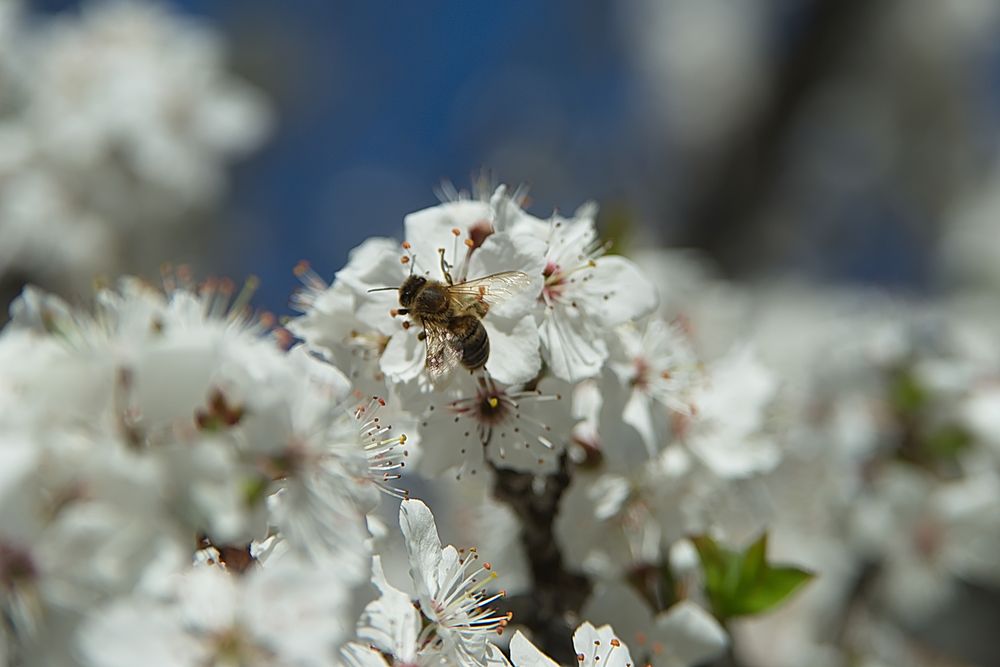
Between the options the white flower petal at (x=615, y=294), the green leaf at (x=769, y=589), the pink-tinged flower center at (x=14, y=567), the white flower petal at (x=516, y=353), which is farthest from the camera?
the green leaf at (x=769, y=589)

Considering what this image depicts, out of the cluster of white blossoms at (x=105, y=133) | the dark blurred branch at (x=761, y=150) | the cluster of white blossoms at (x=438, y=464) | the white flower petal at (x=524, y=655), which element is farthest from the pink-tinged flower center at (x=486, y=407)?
the dark blurred branch at (x=761, y=150)

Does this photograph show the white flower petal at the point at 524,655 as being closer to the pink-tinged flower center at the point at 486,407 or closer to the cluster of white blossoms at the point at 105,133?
the pink-tinged flower center at the point at 486,407

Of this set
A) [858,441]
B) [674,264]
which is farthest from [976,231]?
[858,441]

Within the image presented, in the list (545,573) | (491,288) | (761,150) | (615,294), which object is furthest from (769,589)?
(761,150)

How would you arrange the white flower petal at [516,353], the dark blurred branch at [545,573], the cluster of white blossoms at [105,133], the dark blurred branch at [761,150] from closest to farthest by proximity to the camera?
1. the white flower petal at [516,353]
2. the dark blurred branch at [545,573]
3. the cluster of white blossoms at [105,133]
4. the dark blurred branch at [761,150]

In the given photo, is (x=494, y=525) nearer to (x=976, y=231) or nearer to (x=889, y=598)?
(x=889, y=598)
